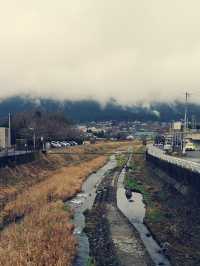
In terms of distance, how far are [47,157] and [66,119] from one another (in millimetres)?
100538

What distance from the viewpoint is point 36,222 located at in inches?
1273

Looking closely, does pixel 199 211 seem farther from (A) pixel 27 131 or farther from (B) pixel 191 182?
(A) pixel 27 131

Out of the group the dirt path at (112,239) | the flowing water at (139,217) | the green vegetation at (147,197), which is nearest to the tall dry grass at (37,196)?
the dirt path at (112,239)

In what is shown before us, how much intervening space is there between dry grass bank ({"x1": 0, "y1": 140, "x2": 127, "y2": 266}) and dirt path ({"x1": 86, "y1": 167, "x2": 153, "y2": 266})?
173 cm

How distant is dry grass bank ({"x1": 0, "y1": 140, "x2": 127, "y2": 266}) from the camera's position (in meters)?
24.0

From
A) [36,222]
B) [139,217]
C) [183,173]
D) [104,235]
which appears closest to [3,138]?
[183,173]

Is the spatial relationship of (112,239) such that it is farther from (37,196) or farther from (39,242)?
(37,196)

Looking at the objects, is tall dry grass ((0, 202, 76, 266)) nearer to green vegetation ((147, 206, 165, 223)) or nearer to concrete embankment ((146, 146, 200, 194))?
green vegetation ((147, 206, 165, 223))

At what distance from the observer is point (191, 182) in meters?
44.0

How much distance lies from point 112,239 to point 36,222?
6.01 meters

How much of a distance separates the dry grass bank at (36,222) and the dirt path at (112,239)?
173cm

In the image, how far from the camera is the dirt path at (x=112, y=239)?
2548 cm

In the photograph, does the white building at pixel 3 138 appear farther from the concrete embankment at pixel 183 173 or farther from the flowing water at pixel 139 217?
the concrete embankment at pixel 183 173

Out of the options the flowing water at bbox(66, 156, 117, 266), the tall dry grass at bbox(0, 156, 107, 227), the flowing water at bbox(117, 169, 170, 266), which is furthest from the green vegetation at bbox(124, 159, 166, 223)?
the tall dry grass at bbox(0, 156, 107, 227)
